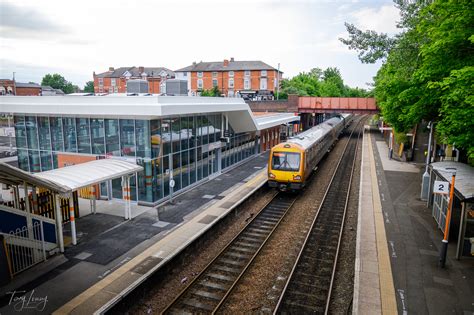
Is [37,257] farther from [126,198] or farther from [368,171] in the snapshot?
[368,171]

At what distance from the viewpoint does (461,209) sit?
12.3m

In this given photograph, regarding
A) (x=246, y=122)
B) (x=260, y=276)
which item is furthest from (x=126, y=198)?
(x=246, y=122)

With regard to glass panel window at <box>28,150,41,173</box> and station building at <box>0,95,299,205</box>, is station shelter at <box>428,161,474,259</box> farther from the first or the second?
glass panel window at <box>28,150,41,173</box>

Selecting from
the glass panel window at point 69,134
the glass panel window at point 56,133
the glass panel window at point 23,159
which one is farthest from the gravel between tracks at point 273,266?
the glass panel window at point 23,159

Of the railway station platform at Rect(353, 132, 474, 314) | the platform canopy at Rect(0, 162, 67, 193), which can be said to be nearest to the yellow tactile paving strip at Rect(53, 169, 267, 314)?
the platform canopy at Rect(0, 162, 67, 193)

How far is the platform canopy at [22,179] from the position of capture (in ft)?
31.0

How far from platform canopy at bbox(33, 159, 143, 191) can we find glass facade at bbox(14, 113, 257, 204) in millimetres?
1865

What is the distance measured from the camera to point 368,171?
25.1 m

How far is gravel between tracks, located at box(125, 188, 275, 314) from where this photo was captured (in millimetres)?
8875

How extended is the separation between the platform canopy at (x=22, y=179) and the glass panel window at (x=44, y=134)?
7902 millimetres

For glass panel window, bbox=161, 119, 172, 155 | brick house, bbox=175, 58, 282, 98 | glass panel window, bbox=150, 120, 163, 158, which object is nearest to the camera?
glass panel window, bbox=150, 120, 163, 158

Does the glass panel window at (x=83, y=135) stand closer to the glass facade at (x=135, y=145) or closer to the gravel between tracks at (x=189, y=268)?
the glass facade at (x=135, y=145)

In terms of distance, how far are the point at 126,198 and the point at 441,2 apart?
14.9 m

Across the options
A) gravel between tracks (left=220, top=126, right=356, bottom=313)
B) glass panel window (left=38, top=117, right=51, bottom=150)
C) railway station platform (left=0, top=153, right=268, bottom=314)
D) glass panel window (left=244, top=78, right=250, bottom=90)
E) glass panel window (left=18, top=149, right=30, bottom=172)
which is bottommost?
gravel between tracks (left=220, top=126, right=356, bottom=313)
